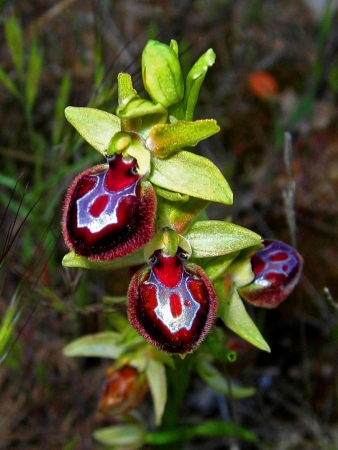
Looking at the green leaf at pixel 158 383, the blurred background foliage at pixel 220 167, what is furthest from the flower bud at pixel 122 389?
the blurred background foliage at pixel 220 167

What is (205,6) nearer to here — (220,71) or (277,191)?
(220,71)

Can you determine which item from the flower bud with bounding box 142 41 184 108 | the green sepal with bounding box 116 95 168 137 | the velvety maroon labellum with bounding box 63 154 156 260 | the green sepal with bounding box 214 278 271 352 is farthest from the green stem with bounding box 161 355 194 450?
the flower bud with bounding box 142 41 184 108

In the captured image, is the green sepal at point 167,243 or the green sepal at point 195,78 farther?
the green sepal at point 167,243

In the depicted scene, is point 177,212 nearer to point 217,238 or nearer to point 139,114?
point 217,238

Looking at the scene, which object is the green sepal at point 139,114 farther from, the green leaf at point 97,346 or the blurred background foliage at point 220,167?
the green leaf at point 97,346

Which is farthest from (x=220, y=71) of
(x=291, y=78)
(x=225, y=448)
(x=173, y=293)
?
(x=173, y=293)

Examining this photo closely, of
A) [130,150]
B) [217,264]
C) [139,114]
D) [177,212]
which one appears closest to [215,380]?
[217,264]
